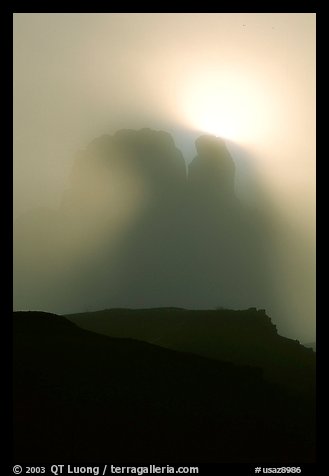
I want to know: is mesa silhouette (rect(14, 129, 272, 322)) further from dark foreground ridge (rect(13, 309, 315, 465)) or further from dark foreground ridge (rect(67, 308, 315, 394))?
dark foreground ridge (rect(13, 309, 315, 465))

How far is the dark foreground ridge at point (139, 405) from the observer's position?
268cm

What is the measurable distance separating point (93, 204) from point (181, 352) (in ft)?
3.93

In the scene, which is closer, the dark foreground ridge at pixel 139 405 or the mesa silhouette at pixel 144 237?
the dark foreground ridge at pixel 139 405

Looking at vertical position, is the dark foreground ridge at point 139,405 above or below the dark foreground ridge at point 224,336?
below

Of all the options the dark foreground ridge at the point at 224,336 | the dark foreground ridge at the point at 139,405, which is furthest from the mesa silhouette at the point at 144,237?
the dark foreground ridge at the point at 139,405

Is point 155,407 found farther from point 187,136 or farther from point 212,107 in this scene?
point 212,107

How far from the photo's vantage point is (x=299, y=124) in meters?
3.00

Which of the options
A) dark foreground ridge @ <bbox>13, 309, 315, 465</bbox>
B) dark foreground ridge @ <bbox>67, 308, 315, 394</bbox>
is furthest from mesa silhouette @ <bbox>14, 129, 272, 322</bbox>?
dark foreground ridge @ <bbox>13, 309, 315, 465</bbox>

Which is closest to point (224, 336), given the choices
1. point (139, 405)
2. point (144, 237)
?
point (139, 405)

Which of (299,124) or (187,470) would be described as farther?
(299,124)

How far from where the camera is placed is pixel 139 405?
2715 mm

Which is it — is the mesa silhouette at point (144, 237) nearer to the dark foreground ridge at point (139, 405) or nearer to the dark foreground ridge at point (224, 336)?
the dark foreground ridge at point (224, 336)

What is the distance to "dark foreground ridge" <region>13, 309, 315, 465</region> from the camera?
105 inches
